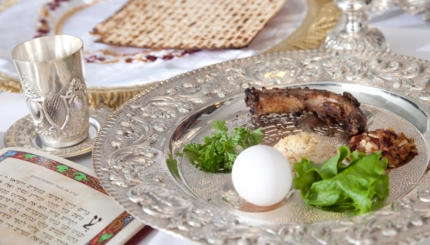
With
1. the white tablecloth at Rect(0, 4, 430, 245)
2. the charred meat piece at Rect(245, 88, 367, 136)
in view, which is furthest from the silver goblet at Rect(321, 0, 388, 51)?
the charred meat piece at Rect(245, 88, 367, 136)

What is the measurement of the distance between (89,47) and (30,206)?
68 cm

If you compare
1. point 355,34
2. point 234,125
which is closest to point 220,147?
point 234,125

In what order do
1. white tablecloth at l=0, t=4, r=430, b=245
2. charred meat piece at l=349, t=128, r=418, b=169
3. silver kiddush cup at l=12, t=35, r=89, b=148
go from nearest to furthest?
charred meat piece at l=349, t=128, r=418, b=169 → silver kiddush cup at l=12, t=35, r=89, b=148 → white tablecloth at l=0, t=4, r=430, b=245

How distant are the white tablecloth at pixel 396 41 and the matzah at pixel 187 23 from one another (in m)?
0.26

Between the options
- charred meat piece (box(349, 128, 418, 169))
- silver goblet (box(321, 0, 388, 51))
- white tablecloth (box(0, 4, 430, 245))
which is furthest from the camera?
silver goblet (box(321, 0, 388, 51))

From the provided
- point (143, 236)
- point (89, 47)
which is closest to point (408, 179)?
point (143, 236)

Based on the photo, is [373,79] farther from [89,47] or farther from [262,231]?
[89,47]

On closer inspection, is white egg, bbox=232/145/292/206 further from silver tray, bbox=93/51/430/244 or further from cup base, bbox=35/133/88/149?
cup base, bbox=35/133/88/149

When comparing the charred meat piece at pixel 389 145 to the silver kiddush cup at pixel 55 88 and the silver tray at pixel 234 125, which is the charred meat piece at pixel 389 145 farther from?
the silver kiddush cup at pixel 55 88

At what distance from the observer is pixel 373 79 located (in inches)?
42.4

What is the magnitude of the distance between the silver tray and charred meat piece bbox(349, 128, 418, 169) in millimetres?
13

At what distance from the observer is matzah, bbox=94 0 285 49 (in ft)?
4.57

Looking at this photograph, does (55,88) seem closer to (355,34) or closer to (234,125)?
(234,125)

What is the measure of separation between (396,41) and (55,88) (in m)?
0.77
